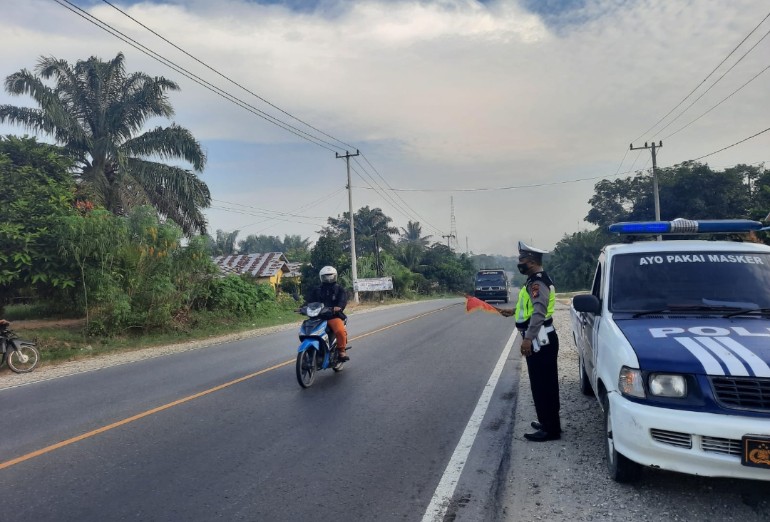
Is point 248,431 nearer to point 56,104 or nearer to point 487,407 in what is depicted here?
point 487,407

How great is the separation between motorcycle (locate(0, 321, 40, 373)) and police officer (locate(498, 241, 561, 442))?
1075 cm

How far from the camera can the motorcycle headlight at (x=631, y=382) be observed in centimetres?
408

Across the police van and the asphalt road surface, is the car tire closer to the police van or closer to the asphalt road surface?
the police van

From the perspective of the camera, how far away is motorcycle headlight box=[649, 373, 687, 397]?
394cm

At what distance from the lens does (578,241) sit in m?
61.4

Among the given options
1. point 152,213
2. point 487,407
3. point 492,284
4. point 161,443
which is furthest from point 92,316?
point 492,284

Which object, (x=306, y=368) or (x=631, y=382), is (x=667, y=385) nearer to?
(x=631, y=382)

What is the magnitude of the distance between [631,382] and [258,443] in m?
3.67

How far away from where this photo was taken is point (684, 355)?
4.00 metres

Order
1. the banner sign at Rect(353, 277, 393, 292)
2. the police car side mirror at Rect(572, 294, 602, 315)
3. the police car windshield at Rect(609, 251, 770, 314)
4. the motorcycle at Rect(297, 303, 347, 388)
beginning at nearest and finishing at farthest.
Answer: the police car windshield at Rect(609, 251, 770, 314) → the police car side mirror at Rect(572, 294, 602, 315) → the motorcycle at Rect(297, 303, 347, 388) → the banner sign at Rect(353, 277, 393, 292)

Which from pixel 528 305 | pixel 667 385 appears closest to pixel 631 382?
pixel 667 385

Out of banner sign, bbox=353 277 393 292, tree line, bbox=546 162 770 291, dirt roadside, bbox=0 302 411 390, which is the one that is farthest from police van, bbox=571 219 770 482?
tree line, bbox=546 162 770 291

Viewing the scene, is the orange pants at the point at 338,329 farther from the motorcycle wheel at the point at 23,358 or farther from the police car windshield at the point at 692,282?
the motorcycle wheel at the point at 23,358

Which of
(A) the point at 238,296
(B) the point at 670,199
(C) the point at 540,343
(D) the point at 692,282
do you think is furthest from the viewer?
(B) the point at 670,199
